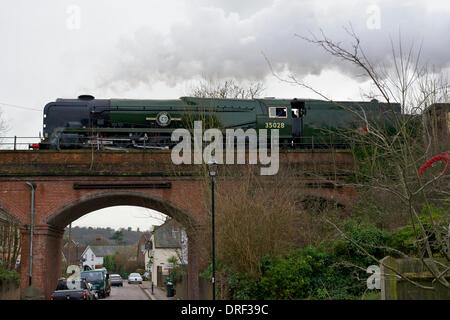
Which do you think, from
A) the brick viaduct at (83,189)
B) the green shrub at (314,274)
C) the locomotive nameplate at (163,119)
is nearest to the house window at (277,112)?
the brick viaduct at (83,189)

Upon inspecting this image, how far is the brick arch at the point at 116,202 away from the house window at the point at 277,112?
6935mm

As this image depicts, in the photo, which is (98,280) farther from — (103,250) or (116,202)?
(103,250)

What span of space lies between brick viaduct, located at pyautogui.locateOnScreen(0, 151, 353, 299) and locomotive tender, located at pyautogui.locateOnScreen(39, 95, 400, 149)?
114 cm

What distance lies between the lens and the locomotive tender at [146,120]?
25.8 meters

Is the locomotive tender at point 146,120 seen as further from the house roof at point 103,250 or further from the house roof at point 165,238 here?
the house roof at point 103,250

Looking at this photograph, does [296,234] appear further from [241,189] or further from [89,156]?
[89,156]

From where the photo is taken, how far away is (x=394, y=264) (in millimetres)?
12531

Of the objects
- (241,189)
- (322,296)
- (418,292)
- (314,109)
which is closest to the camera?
(418,292)

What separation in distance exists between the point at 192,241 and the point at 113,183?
4507 millimetres

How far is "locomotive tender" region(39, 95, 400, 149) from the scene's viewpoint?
25.8 meters

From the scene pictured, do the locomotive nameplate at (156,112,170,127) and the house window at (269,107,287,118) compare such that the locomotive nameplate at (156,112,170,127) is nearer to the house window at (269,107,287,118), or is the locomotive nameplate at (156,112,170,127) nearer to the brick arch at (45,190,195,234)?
the brick arch at (45,190,195,234)

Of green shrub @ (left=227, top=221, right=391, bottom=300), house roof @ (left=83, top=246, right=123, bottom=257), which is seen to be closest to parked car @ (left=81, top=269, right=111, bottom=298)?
green shrub @ (left=227, top=221, right=391, bottom=300)
